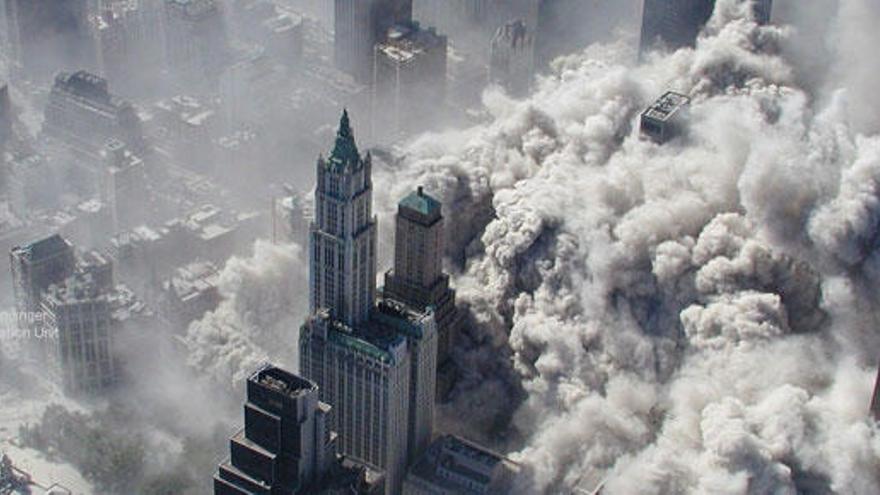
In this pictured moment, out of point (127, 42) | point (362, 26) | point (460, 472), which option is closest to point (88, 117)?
point (127, 42)

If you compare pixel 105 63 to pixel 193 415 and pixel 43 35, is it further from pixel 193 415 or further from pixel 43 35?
pixel 193 415

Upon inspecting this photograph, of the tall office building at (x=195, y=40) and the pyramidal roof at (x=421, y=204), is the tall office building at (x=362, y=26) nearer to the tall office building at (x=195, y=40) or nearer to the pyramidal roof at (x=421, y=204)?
the tall office building at (x=195, y=40)

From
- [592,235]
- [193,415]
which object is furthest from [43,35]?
[592,235]

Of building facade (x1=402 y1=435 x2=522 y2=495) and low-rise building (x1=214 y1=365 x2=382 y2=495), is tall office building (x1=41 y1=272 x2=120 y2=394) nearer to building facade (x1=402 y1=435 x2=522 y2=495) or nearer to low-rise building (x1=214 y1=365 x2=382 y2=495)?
building facade (x1=402 y1=435 x2=522 y2=495)

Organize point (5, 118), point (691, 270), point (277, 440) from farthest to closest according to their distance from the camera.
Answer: point (5, 118) → point (691, 270) → point (277, 440)

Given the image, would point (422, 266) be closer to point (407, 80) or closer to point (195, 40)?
point (407, 80)

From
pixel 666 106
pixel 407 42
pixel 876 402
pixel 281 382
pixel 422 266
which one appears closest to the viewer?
pixel 281 382
